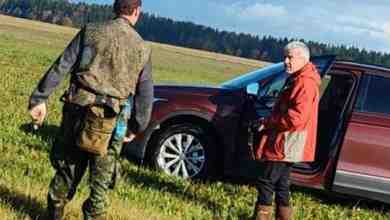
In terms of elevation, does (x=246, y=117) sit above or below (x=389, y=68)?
below

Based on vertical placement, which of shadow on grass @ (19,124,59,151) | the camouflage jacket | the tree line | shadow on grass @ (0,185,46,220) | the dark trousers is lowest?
the tree line

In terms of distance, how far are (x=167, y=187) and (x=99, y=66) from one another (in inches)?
124

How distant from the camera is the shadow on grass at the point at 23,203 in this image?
5.53m

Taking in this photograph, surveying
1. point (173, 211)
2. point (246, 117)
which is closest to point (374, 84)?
point (246, 117)

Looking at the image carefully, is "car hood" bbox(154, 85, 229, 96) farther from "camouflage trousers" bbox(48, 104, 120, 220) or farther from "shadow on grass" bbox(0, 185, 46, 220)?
"camouflage trousers" bbox(48, 104, 120, 220)

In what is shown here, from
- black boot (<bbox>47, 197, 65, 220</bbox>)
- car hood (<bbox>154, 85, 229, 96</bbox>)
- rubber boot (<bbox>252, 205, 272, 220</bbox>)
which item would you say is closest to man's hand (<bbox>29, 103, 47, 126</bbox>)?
black boot (<bbox>47, 197, 65, 220</bbox>)

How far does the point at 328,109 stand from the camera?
8.45 meters

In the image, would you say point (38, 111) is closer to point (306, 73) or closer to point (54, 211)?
point (54, 211)

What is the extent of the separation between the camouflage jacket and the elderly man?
1651 millimetres

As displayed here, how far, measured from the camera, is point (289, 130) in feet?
20.2

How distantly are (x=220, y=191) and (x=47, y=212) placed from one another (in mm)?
3083

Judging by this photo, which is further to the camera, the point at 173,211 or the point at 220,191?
the point at 220,191

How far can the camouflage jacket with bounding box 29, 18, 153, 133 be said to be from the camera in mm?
4801

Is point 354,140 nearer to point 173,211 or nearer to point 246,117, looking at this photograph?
point 246,117
